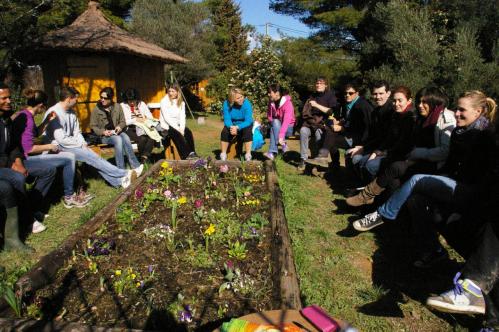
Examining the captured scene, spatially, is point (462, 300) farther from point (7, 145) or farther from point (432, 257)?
point (7, 145)

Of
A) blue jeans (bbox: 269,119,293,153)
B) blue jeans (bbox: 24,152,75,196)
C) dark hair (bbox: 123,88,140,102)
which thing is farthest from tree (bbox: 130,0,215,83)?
blue jeans (bbox: 24,152,75,196)

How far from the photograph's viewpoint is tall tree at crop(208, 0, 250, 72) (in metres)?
28.1

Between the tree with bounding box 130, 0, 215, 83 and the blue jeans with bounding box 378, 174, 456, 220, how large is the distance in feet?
59.1

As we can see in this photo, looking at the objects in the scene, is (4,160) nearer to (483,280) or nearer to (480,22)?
(483,280)

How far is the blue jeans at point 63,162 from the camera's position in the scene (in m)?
4.59

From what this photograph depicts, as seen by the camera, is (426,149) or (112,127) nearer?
(426,149)

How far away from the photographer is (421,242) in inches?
129

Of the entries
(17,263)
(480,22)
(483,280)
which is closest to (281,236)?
(483,280)

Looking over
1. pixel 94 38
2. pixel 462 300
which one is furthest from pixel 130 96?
pixel 462 300

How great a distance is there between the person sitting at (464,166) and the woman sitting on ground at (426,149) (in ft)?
1.55

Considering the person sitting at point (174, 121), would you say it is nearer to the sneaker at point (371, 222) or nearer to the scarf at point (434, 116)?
the sneaker at point (371, 222)

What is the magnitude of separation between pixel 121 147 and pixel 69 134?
3.34 feet

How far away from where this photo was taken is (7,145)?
3.89m

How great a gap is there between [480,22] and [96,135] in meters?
11.4
